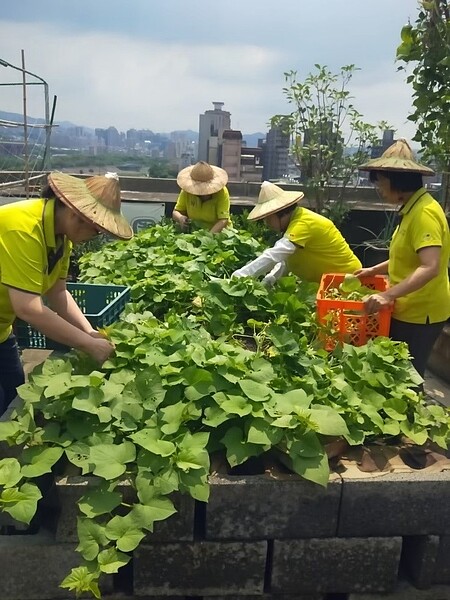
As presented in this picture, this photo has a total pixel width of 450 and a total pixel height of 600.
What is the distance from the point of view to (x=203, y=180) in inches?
212

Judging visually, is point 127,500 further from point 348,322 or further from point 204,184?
point 204,184

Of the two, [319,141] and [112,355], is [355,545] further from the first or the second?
[319,141]

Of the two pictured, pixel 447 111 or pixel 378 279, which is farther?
pixel 447 111

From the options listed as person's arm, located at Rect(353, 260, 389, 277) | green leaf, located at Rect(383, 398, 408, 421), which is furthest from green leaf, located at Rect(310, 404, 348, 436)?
person's arm, located at Rect(353, 260, 389, 277)

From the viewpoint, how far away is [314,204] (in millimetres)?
8273

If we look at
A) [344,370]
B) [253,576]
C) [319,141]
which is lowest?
[253,576]

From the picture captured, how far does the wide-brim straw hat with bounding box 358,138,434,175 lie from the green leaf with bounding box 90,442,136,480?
182 cm

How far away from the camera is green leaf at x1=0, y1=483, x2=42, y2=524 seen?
172 centimetres

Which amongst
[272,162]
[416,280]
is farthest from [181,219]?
[272,162]

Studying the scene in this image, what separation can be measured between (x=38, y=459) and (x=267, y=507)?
2.53ft

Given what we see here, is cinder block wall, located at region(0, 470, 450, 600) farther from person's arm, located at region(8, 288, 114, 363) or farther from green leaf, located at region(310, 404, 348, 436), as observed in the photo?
person's arm, located at region(8, 288, 114, 363)

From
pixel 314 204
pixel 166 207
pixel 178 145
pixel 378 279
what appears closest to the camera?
pixel 378 279

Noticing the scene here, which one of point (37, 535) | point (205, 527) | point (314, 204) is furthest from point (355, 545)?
point (314, 204)

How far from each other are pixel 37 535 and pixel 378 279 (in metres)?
2.30
